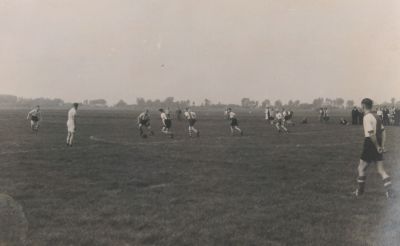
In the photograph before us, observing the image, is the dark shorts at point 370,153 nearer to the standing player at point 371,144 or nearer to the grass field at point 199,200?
the standing player at point 371,144

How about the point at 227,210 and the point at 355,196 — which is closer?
the point at 227,210

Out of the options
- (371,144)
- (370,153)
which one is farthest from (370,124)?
(370,153)

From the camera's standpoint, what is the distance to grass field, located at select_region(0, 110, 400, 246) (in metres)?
7.02

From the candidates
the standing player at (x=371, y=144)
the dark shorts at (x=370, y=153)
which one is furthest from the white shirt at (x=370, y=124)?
the dark shorts at (x=370, y=153)

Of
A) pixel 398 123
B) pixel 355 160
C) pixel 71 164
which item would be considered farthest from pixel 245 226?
pixel 398 123

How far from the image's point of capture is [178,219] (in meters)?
7.95

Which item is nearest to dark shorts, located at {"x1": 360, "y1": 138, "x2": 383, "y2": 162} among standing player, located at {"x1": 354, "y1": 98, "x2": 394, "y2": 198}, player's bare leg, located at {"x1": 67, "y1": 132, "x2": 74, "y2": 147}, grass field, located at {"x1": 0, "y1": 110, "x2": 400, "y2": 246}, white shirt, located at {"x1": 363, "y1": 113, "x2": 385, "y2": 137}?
standing player, located at {"x1": 354, "y1": 98, "x2": 394, "y2": 198}

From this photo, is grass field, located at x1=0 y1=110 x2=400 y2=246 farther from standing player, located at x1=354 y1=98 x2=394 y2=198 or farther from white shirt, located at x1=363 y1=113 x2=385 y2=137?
white shirt, located at x1=363 y1=113 x2=385 y2=137

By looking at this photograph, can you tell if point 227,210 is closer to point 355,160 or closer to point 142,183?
point 142,183

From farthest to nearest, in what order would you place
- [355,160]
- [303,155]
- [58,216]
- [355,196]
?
[303,155] → [355,160] → [355,196] → [58,216]

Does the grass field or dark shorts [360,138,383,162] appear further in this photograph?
dark shorts [360,138,383,162]

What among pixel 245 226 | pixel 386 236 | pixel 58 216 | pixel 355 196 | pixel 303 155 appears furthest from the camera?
pixel 303 155

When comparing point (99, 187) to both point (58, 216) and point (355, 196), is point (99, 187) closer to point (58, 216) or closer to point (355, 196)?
point (58, 216)

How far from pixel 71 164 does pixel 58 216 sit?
6.92 meters
